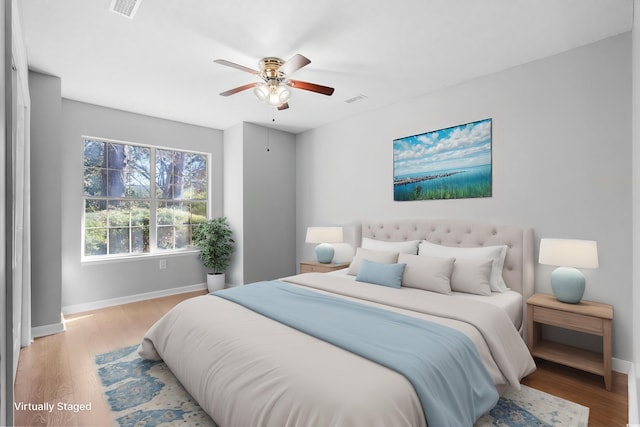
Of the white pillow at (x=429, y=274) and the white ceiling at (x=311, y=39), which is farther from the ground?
the white ceiling at (x=311, y=39)

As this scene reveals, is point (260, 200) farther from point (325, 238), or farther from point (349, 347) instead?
point (349, 347)

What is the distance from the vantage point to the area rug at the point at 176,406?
1953 millimetres

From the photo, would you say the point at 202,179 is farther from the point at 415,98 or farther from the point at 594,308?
the point at 594,308

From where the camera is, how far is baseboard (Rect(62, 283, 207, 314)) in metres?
4.08

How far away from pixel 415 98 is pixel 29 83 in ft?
13.4

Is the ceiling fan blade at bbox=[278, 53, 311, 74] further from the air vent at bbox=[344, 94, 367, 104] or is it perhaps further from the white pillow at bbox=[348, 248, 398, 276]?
the white pillow at bbox=[348, 248, 398, 276]

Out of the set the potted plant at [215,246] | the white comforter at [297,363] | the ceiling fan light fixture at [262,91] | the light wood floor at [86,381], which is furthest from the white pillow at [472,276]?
the potted plant at [215,246]

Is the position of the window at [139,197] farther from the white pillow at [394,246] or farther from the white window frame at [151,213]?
the white pillow at [394,246]

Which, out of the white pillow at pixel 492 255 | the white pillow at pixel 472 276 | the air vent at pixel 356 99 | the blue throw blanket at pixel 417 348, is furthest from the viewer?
the air vent at pixel 356 99

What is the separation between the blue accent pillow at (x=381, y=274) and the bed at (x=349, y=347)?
0.01 m

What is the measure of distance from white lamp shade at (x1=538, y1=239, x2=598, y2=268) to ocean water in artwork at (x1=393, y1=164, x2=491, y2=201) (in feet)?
2.72

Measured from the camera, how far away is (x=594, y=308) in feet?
8.11

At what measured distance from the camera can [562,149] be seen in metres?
2.84

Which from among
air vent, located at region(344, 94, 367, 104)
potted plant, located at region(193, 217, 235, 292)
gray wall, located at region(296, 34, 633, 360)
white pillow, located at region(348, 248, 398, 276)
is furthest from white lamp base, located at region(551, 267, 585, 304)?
potted plant, located at region(193, 217, 235, 292)
